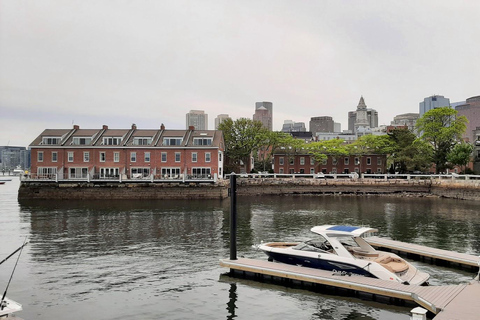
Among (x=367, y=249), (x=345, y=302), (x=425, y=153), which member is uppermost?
(x=425, y=153)

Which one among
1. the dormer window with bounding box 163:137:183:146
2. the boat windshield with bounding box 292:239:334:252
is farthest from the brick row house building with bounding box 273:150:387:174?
the boat windshield with bounding box 292:239:334:252

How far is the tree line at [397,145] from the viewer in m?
80.9

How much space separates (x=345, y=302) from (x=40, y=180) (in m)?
62.2

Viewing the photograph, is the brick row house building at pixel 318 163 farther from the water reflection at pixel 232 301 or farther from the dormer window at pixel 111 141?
the water reflection at pixel 232 301

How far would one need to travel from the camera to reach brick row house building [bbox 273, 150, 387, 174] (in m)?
99.0

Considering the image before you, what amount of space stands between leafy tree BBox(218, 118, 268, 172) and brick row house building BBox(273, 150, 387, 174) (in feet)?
29.1

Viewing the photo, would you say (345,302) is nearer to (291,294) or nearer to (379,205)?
(291,294)

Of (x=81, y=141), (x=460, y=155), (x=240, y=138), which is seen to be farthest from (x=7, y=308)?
(x=240, y=138)

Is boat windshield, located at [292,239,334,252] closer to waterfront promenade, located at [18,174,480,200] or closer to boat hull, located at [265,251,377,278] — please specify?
boat hull, located at [265,251,377,278]

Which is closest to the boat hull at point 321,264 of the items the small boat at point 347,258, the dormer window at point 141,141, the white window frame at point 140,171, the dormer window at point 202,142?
the small boat at point 347,258

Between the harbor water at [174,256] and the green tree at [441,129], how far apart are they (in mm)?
31447

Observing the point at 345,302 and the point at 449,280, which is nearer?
the point at 345,302

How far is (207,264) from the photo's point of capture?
24203 mm

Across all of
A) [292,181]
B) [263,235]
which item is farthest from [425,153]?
[263,235]
